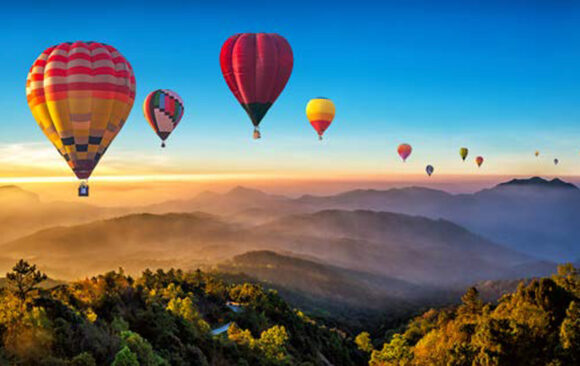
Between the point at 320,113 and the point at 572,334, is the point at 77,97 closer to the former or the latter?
the point at 320,113

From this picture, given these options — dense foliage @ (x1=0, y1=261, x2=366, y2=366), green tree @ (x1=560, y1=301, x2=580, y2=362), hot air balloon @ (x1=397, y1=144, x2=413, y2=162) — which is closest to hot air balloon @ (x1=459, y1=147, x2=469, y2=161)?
hot air balloon @ (x1=397, y1=144, x2=413, y2=162)

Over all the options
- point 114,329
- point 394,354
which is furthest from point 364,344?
point 114,329

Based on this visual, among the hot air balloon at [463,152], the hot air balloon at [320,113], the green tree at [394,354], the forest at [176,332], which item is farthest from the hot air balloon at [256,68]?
the hot air balloon at [463,152]

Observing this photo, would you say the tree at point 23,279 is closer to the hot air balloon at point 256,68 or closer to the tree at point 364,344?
the hot air balloon at point 256,68

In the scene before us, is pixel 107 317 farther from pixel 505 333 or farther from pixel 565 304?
pixel 565 304

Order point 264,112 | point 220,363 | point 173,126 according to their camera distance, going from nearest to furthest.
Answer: point 220,363
point 264,112
point 173,126

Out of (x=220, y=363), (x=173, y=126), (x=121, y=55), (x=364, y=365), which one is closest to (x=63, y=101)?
(x=121, y=55)
